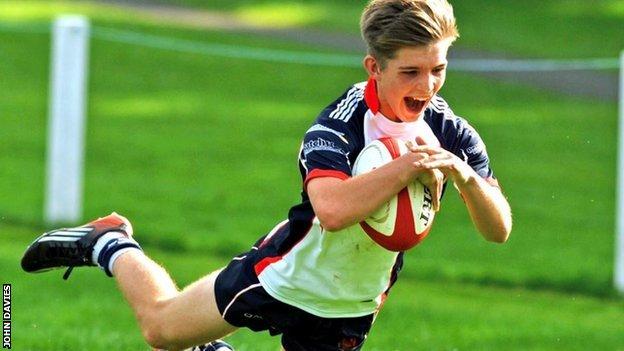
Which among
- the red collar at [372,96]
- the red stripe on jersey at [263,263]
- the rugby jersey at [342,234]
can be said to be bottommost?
the red stripe on jersey at [263,263]

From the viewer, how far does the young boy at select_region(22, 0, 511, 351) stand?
16.5ft

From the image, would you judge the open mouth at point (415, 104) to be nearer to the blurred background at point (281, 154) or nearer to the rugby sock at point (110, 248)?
the rugby sock at point (110, 248)

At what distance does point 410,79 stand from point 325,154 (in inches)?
15.3

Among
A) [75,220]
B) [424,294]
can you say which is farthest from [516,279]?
[75,220]

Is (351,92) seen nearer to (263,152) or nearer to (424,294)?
(424,294)

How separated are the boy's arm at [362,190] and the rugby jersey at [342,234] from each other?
0.30 ft

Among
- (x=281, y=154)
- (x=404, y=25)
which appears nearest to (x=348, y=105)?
(x=404, y=25)

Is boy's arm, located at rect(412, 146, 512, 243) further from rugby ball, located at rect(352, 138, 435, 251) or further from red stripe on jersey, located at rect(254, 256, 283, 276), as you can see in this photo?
red stripe on jersey, located at rect(254, 256, 283, 276)

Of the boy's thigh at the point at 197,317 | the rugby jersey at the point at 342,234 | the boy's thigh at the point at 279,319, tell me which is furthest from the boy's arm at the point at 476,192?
the boy's thigh at the point at 197,317

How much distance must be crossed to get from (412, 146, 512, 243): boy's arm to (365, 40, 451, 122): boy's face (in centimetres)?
29

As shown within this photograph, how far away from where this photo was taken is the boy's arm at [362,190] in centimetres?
489

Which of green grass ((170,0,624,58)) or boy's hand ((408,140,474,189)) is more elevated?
boy's hand ((408,140,474,189))

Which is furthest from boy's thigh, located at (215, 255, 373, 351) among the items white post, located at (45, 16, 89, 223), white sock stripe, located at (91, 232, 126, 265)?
white post, located at (45, 16, 89, 223)

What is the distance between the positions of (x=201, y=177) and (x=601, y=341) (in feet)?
22.1
